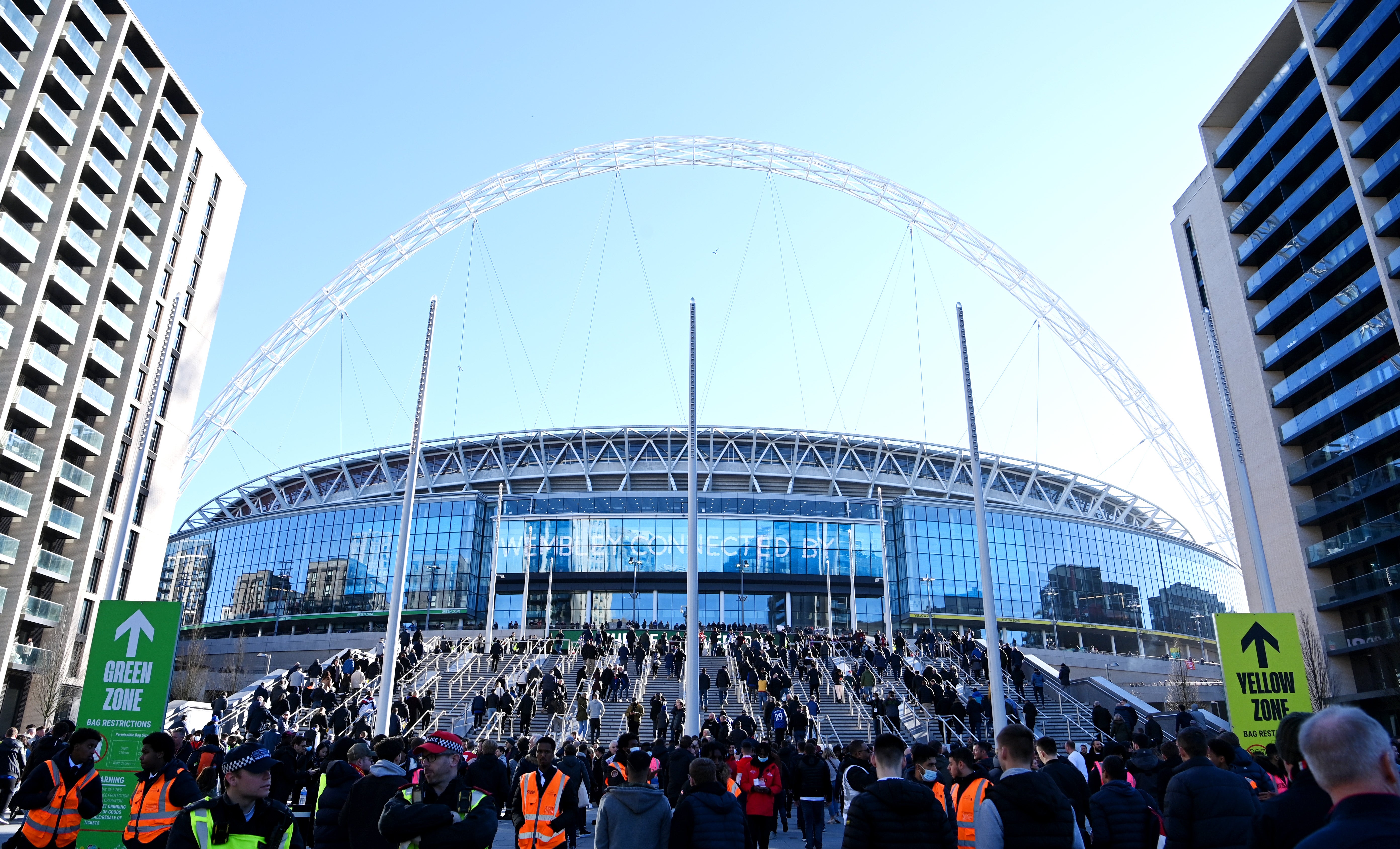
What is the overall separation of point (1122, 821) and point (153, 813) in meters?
8.04

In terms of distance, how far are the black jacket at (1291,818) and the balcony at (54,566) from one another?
62042 millimetres

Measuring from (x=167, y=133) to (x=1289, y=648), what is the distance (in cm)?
7445

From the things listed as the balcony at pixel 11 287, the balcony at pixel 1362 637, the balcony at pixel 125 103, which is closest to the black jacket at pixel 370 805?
the balcony at pixel 1362 637

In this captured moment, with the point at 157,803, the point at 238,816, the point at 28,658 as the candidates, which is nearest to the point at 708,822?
the point at 238,816

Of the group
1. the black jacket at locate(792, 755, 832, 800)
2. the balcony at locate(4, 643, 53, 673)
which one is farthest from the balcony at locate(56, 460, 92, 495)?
the black jacket at locate(792, 755, 832, 800)

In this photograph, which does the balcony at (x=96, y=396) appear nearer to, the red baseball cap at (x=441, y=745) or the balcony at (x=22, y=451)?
the balcony at (x=22, y=451)

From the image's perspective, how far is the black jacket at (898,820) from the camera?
22.6 feet

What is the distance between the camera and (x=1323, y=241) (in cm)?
5647

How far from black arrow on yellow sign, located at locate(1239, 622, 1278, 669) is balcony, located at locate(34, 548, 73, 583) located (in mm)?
58531

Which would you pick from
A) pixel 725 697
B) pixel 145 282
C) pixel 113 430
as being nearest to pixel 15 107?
pixel 145 282

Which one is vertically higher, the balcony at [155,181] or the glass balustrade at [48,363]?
the balcony at [155,181]

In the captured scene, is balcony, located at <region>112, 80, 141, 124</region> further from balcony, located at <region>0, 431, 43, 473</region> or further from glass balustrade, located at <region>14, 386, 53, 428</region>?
balcony, located at <region>0, 431, 43, 473</region>

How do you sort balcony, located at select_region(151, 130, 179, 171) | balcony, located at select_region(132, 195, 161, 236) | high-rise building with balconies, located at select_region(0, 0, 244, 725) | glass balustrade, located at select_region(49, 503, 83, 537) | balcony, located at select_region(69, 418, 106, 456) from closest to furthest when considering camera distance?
high-rise building with balconies, located at select_region(0, 0, 244, 725)
glass balustrade, located at select_region(49, 503, 83, 537)
balcony, located at select_region(69, 418, 106, 456)
balcony, located at select_region(132, 195, 161, 236)
balcony, located at select_region(151, 130, 179, 171)

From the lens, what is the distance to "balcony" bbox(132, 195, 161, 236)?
210 ft
